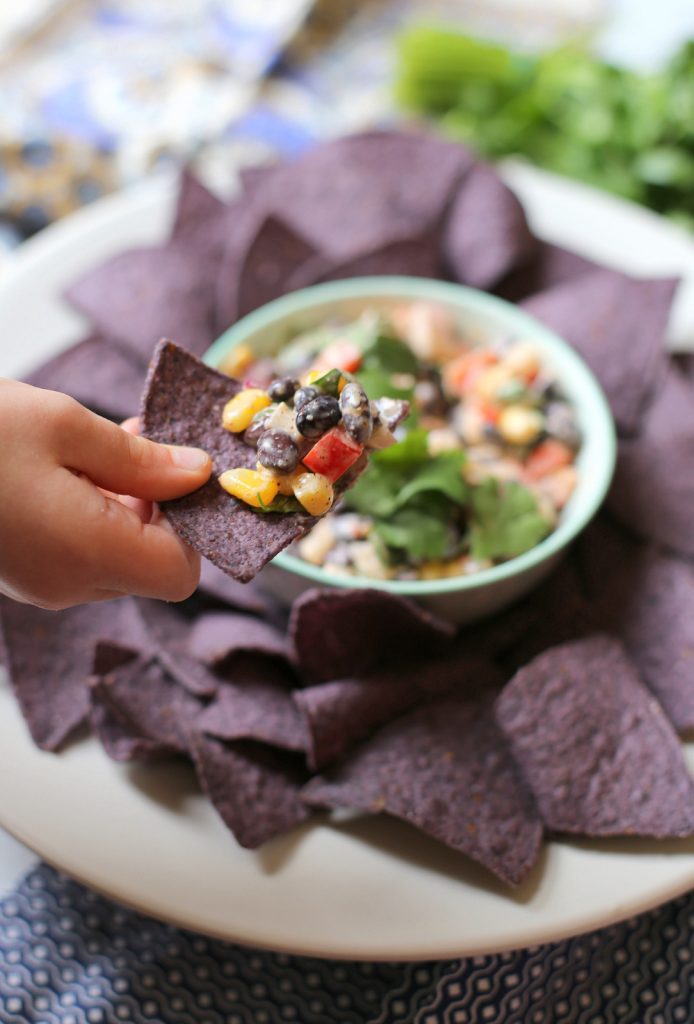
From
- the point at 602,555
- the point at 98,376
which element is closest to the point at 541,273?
Result: the point at 602,555

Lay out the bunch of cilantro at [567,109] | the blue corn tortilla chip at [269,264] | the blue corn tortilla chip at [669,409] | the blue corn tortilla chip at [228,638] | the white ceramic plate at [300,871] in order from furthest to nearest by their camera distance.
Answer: the bunch of cilantro at [567,109]
the blue corn tortilla chip at [269,264]
the blue corn tortilla chip at [669,409]
the blue corn tortilla chip at [228,638]
the white ceramic plate at [300,871]

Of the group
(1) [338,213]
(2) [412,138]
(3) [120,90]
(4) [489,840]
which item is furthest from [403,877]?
(3) [120,90]

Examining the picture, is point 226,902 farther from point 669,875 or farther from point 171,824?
point 669,875

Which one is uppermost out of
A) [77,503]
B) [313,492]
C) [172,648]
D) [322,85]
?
[77,503]

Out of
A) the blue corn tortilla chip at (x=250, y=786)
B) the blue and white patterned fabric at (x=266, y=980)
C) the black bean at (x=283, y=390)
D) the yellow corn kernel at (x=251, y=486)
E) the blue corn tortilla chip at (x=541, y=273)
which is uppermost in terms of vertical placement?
the black bean at (x=283, y=390)

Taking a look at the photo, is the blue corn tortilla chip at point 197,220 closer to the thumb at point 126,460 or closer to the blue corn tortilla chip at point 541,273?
the blue corn tortilla chip at point 541,273

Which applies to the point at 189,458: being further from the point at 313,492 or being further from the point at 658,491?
the point at 658,491

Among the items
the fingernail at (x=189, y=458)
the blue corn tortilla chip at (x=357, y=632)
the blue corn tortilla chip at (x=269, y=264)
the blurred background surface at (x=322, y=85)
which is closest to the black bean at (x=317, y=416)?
the fingernail at (x=189, y=458)
